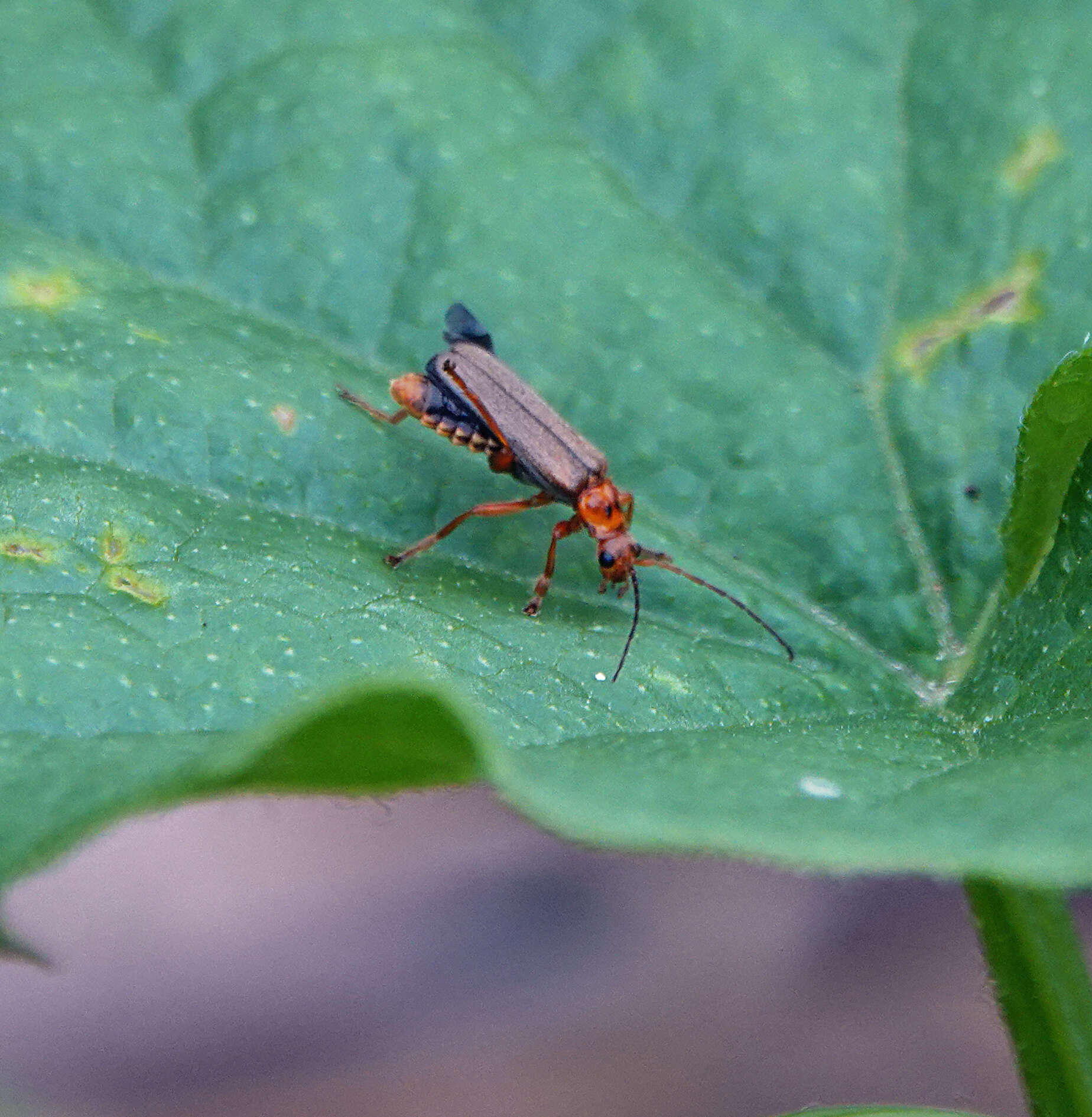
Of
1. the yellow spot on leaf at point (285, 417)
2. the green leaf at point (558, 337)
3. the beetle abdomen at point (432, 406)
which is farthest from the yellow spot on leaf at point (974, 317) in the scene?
the yellow spot on leaf at point (285, 417)

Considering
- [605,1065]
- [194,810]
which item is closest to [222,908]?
[194,810]

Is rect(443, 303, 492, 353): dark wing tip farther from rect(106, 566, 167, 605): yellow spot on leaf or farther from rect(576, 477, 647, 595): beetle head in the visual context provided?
rect(106, 566, 167, 605): yellow spot on leaf

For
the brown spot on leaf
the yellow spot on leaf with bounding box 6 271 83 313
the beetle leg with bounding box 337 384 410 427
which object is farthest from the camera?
the beetle leg with bounding box 337 384 410 427

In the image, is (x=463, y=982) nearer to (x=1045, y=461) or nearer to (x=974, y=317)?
(x=974, y=317)

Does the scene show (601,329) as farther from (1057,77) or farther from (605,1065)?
(605,1065)

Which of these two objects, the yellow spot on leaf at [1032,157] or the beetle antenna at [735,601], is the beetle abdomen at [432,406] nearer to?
the beetle antenna at [735,601]

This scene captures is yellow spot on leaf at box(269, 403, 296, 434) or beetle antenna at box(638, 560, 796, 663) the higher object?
yellow spot on leaf at box(269, 403, 296, 434)

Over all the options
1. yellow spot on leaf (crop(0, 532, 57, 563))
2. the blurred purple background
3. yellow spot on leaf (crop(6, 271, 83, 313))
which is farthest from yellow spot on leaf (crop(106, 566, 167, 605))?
the blurred purple background
